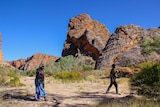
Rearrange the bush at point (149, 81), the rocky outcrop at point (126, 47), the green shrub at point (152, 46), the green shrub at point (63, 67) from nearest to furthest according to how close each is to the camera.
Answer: the bush at point (149, 81)
the green shrub at point (152, 46)
the rocky outcrop at point (126, 47)
the green shrub at point (63, 67)

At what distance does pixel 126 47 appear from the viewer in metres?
42.7

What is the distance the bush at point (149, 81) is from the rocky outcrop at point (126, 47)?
21703mm

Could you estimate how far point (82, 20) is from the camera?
3625 inches

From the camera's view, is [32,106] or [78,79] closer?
[32,106]

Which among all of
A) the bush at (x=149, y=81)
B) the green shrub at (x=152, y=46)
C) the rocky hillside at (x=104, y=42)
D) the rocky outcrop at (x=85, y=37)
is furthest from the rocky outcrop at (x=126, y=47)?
the rocky outcrop at (x=85, y=37)

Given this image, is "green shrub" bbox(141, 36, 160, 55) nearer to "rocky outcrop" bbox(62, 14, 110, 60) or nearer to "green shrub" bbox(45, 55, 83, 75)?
"green shrub" bbox(45, 55, 83, 75)

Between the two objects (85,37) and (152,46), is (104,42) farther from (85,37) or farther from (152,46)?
(152,46)

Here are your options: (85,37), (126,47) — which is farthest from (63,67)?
(85,37)

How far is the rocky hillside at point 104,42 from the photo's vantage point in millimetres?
41312

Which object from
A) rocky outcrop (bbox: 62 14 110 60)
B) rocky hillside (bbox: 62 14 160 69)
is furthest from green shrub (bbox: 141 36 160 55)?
rocky outcrop (bbox: 62 14 110 60)

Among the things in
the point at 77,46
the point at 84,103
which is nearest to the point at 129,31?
the point at 84,103

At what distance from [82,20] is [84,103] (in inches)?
3024

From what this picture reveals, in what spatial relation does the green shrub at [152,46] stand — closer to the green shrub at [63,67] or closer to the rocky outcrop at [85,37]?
the green shrub at [63,67]

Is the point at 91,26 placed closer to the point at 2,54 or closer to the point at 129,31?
the point at 2,54
